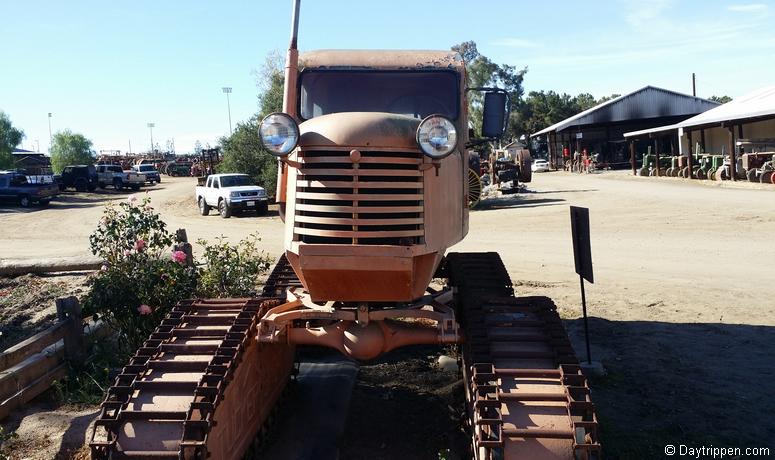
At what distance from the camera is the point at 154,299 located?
26.7 feet

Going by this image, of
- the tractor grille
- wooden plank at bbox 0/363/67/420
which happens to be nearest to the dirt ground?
wooden plank at bbox 0/363/67/420

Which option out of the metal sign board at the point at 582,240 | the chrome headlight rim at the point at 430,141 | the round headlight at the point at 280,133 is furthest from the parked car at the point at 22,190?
the chrome headlight rim at the point at 430,141

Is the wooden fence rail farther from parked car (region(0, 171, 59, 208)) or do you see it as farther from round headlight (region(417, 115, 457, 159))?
parked car (region(0, 171, 59, 208))

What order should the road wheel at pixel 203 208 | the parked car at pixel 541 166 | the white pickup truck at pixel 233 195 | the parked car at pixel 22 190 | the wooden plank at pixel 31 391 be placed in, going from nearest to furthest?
the wooden plank at pixel 31 391 < the white pickup truck at pixel 233 195 < the road wheel at pixel 203 208 < the parked car at pixel 22 190 < the parked car at pixel 541 166

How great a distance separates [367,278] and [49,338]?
13.6 ft

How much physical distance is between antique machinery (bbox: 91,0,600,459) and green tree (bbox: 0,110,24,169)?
5438 centimetres

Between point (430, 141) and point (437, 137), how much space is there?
6cm

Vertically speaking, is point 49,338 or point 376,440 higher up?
point 49,338

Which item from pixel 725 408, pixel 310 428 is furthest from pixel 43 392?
pixel 725 408

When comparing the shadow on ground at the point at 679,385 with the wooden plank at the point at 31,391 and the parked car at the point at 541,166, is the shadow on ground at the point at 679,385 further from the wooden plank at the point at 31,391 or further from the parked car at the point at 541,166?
the parked car at the point at 541,166

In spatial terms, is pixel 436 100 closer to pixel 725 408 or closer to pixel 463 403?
pixel 463 403

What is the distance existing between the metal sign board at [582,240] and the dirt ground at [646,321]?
1.13 metres

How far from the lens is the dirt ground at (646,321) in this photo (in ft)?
20.6

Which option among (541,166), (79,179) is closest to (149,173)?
(79,179)
